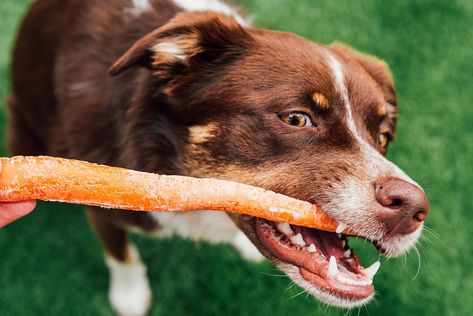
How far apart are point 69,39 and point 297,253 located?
1.73 meters

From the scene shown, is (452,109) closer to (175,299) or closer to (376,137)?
(376,137)

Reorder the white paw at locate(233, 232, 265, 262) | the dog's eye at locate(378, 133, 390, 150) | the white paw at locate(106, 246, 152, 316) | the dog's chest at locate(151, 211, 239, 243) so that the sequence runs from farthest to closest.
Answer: the white paw at locate(233, 232, 265, 262)
the white paw at locate(106, 246, 152, 316)
the dog's chest at locate(151, 211, 239, 243)
the dog's eye at locate(378, 133, 390, 150)

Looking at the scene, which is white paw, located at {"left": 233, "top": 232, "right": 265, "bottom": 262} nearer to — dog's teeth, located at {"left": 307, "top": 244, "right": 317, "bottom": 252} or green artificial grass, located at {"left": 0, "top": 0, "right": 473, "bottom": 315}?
green artificial grass, located at {"left": 0, "top": 0, "right": 473, "bottom": 315}

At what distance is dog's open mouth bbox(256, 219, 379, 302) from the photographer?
6.95 feet

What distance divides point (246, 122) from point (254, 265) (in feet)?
5.48

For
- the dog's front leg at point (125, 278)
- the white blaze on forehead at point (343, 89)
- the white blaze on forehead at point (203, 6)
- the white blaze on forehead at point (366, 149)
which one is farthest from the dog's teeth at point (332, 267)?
the dog's front leg at point (125, 278)

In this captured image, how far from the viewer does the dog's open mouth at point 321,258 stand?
6.95ft

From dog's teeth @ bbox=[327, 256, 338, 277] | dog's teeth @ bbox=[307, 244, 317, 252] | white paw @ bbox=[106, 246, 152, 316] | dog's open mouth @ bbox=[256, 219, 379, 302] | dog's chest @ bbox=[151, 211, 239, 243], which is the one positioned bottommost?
white paw @ bbox=[106, 246, 152, 316]

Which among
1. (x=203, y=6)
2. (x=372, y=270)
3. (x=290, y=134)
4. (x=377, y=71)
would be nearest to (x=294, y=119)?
(x=290, y=134)

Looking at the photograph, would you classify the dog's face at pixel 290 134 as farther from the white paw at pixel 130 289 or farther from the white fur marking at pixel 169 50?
the white paw at pixel 130 289

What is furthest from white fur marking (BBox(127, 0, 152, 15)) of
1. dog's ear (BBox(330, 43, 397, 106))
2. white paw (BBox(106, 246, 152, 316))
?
white paw (BBox(106, 246, 152, 316))

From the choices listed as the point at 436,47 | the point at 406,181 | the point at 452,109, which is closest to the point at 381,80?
the point at 406,181

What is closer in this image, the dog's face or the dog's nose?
the dog's nose

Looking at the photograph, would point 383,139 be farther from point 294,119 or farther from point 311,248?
point 311,248
